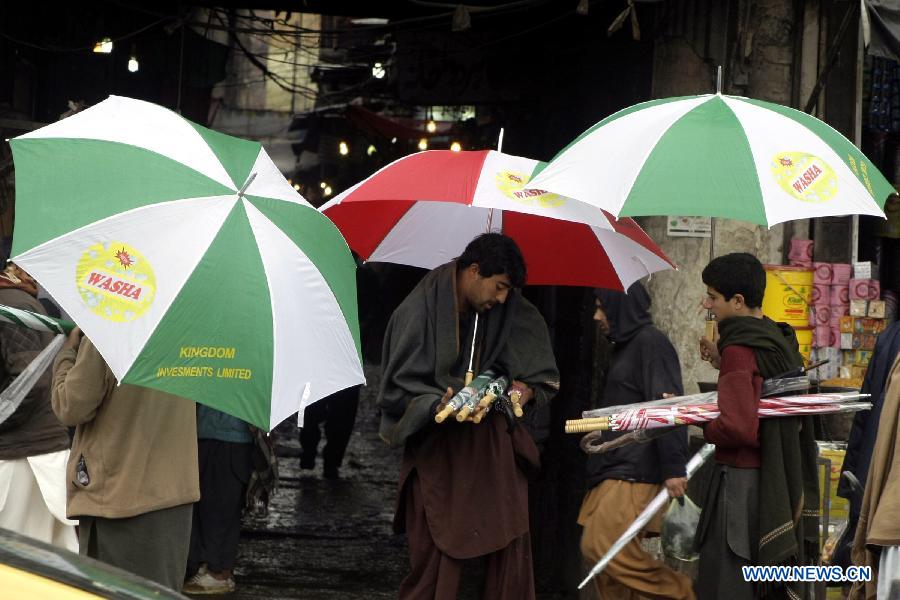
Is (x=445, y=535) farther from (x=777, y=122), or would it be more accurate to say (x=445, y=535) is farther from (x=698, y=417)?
(x=777, y=122)

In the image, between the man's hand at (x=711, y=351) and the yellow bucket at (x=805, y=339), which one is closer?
the man's hand at (x=711, y=351)

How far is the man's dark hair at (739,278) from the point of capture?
210 inches

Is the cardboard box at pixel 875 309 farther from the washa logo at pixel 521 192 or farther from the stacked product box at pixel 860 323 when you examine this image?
the washa logo at pixel 521 192

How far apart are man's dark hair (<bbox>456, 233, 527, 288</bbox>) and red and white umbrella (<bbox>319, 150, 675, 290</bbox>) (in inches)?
6.2

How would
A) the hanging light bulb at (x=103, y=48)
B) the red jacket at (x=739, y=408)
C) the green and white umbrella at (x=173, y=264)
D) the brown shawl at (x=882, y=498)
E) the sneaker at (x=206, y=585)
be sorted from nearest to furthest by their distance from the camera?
the green and white umbrella at (x=173, y=264), the brown shawl at (x=882, y=498), the red jacket at (x=739, y=408), the sneaker at (x=206, y=585), the hanging light bulb at (x=103, y=48)

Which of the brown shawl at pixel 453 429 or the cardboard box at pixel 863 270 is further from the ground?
the cardboard box at pixel 863 270

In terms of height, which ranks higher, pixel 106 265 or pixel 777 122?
pixel 777 122

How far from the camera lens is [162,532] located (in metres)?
4.82

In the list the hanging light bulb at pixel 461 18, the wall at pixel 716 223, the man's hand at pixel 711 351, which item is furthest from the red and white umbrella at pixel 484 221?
the hanging light bulb at pixel 461 18

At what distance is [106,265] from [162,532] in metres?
1.30

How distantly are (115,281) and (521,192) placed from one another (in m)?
1.96

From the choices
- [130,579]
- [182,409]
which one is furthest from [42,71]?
[130,579]

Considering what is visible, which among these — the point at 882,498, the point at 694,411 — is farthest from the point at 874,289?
the point at 882,498

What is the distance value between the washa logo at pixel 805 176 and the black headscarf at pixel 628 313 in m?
1.83
